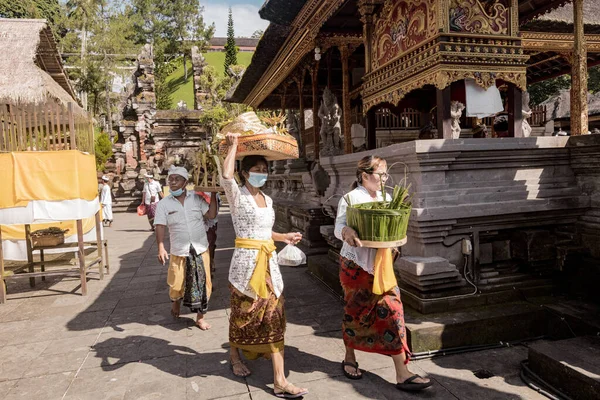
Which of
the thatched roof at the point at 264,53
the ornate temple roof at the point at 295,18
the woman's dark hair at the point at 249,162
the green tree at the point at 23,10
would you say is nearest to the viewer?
the woman's dark hair at the point at 249,162

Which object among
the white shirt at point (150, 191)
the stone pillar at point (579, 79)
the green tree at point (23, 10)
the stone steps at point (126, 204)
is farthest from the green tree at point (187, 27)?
the stone pillar at point (579, 79)

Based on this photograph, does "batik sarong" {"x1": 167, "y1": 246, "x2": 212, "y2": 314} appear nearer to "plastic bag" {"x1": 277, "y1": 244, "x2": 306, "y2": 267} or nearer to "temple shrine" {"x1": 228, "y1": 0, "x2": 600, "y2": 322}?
"plastic bag" {"x1": 277, "y1": 244, "x2": 306, "y2": 267}

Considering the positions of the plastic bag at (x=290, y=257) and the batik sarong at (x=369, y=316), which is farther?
the plastic bag at (x=290, y=257)

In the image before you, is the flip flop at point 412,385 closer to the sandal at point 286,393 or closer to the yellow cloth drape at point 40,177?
the sandal at point 286,393

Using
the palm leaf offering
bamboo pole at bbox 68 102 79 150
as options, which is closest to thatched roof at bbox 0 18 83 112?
bamboo pole at bbox 68 102 79 150

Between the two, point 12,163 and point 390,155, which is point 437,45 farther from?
point 12,163

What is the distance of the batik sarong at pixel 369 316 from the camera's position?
122 inches

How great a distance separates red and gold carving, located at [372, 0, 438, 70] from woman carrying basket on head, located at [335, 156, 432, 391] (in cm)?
256

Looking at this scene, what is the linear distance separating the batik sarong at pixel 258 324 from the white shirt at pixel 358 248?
2.28 ft

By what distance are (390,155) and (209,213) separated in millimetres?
2235

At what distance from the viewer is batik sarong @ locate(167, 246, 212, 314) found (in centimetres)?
452

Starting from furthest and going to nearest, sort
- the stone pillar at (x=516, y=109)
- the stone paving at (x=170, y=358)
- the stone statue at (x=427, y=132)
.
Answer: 1. the stone statue at (x=427, y=132)
2. the stone pillar at (x=516, y=109)
3. the stone paving at (x=170, y=358)

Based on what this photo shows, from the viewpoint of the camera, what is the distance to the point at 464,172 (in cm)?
428

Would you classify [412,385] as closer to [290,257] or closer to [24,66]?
[290,257]
